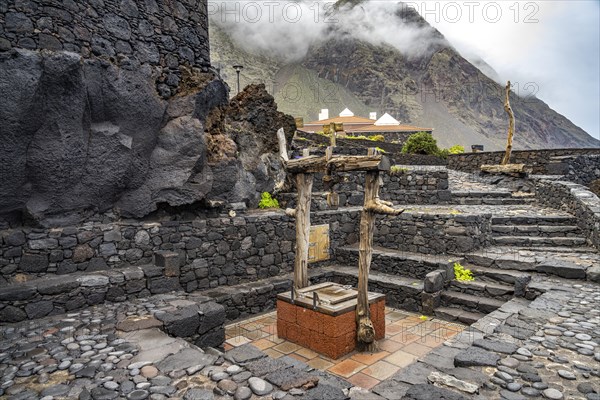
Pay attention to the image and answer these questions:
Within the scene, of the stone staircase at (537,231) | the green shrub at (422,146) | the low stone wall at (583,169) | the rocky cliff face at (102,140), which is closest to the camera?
the rocky cliff face at (102,140)

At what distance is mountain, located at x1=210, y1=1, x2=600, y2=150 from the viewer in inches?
2589

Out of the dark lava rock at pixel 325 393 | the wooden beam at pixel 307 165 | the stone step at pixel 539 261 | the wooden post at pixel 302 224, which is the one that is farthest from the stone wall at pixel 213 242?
the dark lava rock at pixel 325 393

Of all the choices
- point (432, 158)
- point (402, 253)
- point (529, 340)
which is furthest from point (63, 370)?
point (432, 158)

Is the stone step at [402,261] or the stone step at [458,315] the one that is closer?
the stone step at [458,315]

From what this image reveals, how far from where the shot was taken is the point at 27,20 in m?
5.73

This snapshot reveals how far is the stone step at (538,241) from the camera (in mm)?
9547

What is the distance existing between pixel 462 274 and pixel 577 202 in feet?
15.1

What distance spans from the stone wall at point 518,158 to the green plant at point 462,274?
38.2 ft

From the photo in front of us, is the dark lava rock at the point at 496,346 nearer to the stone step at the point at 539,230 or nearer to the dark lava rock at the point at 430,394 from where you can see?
the dark lava rock at the point at 430,394

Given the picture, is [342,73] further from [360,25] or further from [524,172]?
[524,172]

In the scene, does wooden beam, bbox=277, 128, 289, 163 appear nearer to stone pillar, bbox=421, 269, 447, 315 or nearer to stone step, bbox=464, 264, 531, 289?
stone pillar, bbox=421, 269, 447, 315

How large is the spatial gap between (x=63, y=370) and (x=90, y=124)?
4.04 meters

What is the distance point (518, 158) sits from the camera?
18.7 m

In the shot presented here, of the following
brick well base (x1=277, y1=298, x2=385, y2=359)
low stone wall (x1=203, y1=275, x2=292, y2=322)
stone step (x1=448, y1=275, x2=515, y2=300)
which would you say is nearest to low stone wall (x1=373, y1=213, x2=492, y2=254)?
stone step (x1=448, y1=275, x2=515, y2=300)
